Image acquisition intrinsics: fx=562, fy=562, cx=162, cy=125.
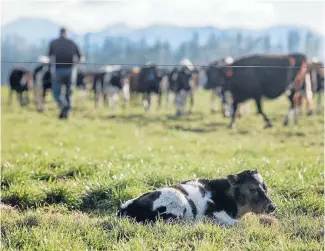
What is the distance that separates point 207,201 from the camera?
6.07 metres

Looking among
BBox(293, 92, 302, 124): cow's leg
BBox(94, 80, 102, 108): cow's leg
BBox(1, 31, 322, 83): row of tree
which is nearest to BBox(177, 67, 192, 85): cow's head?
BBox(94, 80, 102, 108): cow's leg

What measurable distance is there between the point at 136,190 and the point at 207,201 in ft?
3.35

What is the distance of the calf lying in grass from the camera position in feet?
19.1

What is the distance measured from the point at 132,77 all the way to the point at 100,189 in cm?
2399

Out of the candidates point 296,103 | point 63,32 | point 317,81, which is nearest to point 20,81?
point 63,32

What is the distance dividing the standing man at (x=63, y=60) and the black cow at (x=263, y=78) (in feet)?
16.8

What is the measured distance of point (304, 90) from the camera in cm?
1866

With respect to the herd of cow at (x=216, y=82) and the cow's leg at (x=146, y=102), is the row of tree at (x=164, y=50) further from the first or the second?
the cow's leg at (x=146, y=102)

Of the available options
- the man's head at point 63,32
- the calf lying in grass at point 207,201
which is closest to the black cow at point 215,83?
the man's head at point 63,32

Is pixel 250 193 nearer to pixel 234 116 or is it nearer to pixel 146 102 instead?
pixel 234 116

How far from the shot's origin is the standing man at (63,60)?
58.4ft

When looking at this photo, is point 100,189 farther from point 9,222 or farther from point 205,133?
point 205,133

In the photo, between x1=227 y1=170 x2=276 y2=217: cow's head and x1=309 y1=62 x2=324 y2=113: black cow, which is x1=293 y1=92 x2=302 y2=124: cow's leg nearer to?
x1=309 y1=62 x2=324 y2=113: black cow

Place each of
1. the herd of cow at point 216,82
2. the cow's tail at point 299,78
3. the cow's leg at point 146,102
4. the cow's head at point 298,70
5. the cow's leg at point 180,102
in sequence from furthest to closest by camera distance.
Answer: the cow's leg at point 146,102 < the cow's leg at point 180,102 < the cow's tail at point 299,78 < the herd of cow at point 216,82 < the cow's head at point 298,70
